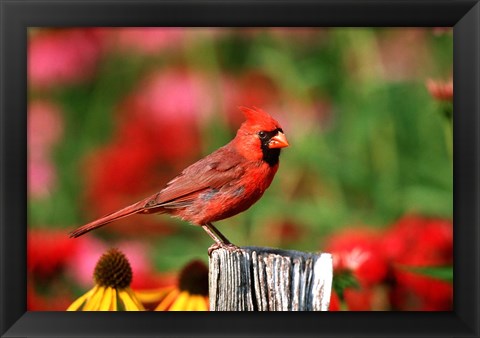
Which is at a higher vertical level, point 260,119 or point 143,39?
point 143,39

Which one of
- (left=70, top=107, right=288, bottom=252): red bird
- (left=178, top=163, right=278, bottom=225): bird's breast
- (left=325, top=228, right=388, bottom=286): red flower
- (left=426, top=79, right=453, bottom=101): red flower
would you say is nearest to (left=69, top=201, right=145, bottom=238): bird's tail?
(left=70, top=107, right=288, bottom=252): red bird

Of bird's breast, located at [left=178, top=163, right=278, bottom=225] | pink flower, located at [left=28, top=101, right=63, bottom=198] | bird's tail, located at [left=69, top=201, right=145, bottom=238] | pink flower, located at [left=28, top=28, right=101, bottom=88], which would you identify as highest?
pink flower, located at [left=28, top=28, right=101, bottom=88]

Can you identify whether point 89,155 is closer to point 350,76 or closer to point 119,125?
point 119,125

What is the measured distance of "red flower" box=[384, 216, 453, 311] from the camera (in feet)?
12.3

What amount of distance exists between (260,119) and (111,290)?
1.15 metres

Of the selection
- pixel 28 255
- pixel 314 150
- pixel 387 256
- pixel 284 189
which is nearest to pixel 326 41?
pixel 314 150

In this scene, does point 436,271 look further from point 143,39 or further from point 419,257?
point 143,39

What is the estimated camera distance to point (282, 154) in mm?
3775

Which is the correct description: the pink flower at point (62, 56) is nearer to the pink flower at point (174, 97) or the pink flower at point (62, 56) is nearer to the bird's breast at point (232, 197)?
the pink flower at point (174, 97)

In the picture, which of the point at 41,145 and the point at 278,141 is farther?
the point at 41,145

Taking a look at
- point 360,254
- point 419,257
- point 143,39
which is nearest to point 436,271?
point 419,257

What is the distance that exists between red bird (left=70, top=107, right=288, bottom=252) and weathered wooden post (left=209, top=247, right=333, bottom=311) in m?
0.45

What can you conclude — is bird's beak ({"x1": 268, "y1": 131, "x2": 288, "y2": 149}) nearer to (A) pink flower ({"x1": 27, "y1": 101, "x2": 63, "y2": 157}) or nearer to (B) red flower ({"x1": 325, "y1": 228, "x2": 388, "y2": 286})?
(B) red flower ({"x1": 325, "y1": 228, "x2": 388, "y2": 286})

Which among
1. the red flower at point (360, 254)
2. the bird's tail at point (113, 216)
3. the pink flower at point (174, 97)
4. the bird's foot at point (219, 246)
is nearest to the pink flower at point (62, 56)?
the pink flower at point (174, 97)
